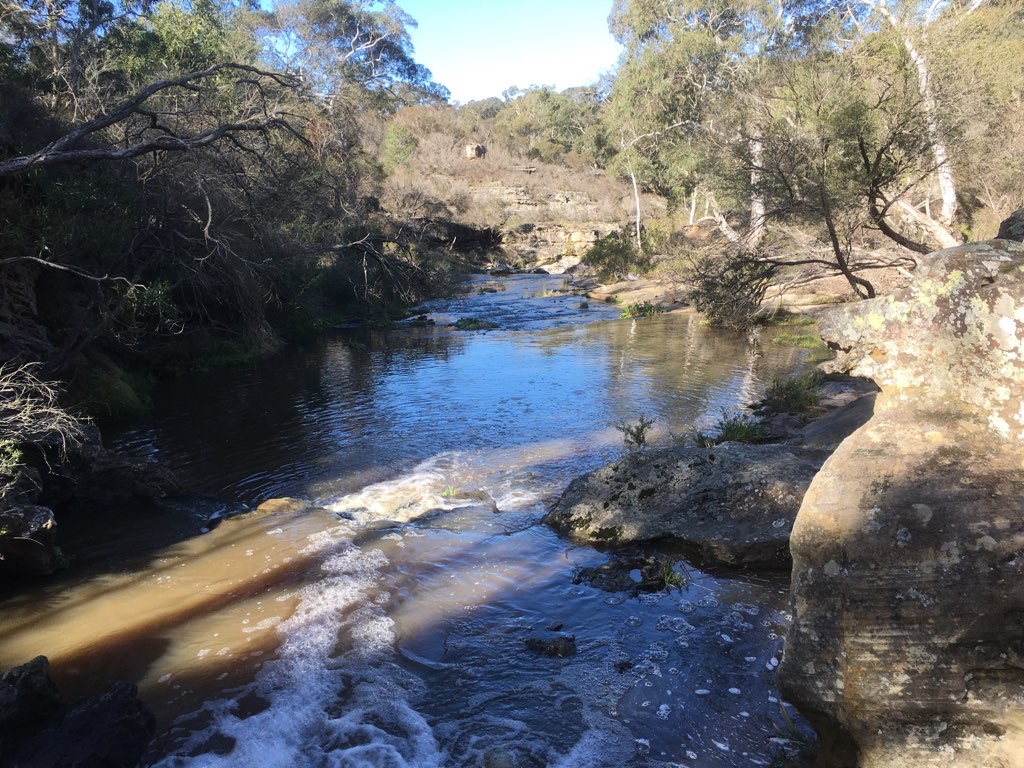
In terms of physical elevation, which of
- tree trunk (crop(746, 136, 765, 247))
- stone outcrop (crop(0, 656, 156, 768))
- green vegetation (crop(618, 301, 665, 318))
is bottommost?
stone outcrop (crop(0, 656, 156, 768))

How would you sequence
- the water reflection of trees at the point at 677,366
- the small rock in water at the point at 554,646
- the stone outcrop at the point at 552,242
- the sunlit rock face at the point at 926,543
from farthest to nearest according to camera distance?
the stone outcrop at the point at 552,242, the water reflection of trees at the point at 677,366, the small rock in water at the point at 554,646, the sunlit rock face at the point at 926,543

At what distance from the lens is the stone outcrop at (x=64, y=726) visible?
359cm

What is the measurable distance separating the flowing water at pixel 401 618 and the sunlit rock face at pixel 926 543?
35.2 inches

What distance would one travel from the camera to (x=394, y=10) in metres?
50.5

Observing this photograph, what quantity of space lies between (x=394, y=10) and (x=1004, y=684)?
2246 inches

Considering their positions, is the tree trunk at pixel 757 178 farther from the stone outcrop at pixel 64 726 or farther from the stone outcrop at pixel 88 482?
the stone outcrop at pixel 64 726

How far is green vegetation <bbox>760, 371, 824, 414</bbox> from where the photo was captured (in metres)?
10.7

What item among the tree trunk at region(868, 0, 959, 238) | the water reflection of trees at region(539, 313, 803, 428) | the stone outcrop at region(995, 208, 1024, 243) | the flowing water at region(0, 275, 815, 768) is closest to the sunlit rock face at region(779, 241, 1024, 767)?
the flowing water at region(0, 275, 815, 768)

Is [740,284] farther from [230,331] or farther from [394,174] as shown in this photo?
[394,174]

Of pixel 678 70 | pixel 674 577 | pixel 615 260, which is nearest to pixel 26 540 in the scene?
pixel 674 577

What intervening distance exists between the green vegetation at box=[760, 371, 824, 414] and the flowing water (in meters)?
0.94

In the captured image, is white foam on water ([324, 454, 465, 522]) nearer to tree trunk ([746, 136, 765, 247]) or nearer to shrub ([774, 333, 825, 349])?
tree trunk ([746, 136, 765, 247])

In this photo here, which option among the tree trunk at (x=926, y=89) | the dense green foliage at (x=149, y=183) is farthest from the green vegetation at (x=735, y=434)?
the dense green foliage at (x=149, y=183)

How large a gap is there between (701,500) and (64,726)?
16.8 ft
